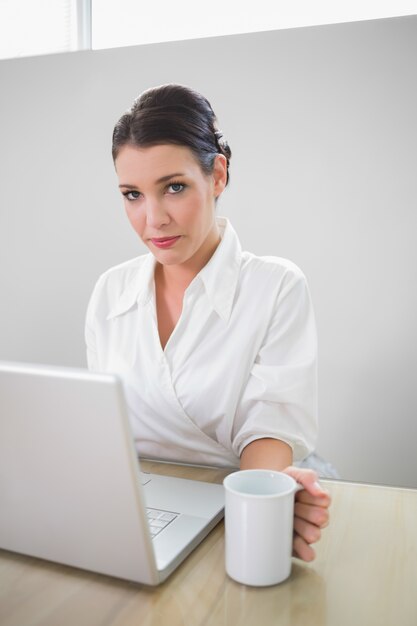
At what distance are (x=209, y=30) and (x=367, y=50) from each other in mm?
681

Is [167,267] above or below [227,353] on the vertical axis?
above

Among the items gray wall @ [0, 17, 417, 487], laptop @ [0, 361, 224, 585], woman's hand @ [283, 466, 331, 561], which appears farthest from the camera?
gray wall @ [0, 17, 417, 487]

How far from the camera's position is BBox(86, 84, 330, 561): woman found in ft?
4.24

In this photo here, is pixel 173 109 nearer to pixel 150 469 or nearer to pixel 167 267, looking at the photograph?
pixel 167 267

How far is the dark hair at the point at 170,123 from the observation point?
1297 mm

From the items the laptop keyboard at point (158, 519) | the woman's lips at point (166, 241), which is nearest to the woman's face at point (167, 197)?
the woman's lips at point (166, 241)

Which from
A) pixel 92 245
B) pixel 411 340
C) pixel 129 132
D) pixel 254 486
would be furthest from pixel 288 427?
pixel 92 245

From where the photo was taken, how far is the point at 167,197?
1.32 m

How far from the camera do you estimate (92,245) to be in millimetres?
2729

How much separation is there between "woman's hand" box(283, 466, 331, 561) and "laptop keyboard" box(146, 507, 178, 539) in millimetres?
177

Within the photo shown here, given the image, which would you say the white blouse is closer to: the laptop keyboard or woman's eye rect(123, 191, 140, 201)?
woman's eye rect(123, 191, 140, 201)

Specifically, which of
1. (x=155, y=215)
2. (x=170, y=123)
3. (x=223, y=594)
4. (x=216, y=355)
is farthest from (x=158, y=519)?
(x=170, y=123)

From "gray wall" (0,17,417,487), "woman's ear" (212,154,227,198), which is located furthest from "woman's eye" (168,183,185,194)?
"gray wall" (0,17,417,487)

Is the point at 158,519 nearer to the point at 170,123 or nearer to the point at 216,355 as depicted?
the point at 216,355
